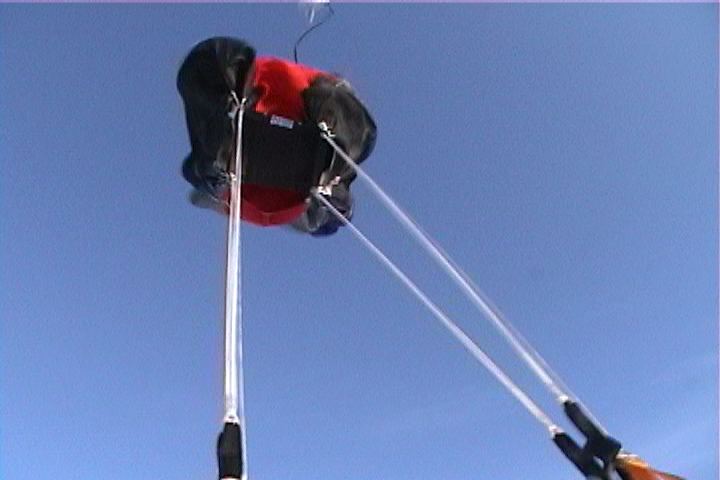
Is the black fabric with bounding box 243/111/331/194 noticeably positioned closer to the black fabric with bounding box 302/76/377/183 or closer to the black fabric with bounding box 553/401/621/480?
the black fabric with bounding box 302/76/377/183

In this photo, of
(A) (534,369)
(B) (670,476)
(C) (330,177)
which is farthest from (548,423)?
(C) (330,177)

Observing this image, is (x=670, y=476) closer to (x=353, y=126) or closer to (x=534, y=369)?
(x=534, y=369)

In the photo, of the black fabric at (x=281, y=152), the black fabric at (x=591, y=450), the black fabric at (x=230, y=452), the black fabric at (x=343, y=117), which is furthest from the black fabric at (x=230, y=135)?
the black fabric at (x=230, y=452)

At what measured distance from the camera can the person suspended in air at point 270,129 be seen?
6148mm

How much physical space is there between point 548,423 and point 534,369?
0.42 meters

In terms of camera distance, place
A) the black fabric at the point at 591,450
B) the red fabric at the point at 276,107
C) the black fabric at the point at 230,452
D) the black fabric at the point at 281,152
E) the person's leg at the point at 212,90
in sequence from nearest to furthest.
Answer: the black fabric at the point at 230,452 → the black fabric at the point at 591,450 → the person's leg at the point at 212,90 → the black fabric at the point at 281,152 → the red fabric at the point at 276,107

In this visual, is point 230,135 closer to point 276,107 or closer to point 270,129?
point 270,129

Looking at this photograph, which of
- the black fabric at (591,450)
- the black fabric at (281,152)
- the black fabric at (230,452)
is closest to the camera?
the black fabric at (230,452)

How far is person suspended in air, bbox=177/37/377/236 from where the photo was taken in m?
6.15

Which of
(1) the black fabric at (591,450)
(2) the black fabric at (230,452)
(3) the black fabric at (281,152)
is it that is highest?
(3) the black fabric at (281,152)

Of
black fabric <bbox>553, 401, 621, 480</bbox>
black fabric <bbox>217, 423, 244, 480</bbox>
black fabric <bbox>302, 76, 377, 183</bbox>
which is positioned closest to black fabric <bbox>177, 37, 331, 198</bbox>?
black fabric <bbox>302, 76, 377, 183</bbox>

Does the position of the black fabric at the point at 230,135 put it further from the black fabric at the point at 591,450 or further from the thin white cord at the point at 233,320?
the black fabric at the point at 591,450

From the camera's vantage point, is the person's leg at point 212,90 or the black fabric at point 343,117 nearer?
the person's leg at point 212,90

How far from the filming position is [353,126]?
21.2 ft
